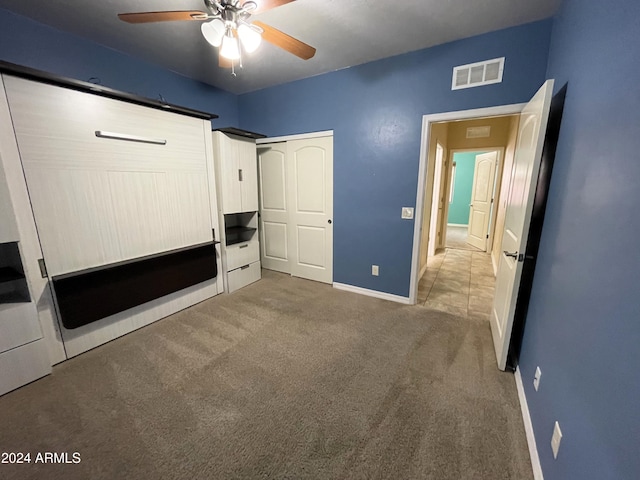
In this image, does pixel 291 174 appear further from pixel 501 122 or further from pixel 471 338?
pixel 501 122

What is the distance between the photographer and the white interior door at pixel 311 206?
3.30 m

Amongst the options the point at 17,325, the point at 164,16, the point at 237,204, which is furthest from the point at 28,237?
the point at 237,204

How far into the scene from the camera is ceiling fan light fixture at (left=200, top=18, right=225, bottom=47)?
147cm

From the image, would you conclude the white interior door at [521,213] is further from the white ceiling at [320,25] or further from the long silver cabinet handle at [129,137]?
the long silver cabinet handle at [129,137]

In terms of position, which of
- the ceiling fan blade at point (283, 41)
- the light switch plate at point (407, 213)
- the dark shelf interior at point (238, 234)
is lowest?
the dark shelf interior at point (238, 234)

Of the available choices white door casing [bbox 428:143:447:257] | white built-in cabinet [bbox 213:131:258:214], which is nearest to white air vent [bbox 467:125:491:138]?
white door casing [bbox 428:143:447:257]

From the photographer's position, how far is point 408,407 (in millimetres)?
1591

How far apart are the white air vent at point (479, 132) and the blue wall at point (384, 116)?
283 centimetres

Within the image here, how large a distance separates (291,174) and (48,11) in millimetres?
2487

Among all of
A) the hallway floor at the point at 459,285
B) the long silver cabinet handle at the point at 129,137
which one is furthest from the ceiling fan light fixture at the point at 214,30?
the hallway floor at the point at 459,285

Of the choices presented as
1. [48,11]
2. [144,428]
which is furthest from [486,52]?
[144,428]

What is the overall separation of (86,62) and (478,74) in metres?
3.63

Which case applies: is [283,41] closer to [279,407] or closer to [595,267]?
[595,267]

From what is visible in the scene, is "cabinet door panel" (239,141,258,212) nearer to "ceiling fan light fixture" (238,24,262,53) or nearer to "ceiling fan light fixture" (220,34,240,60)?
"ceiling fan light fixture" (220,34,240,60)
